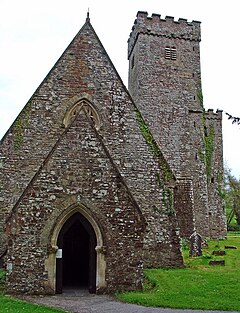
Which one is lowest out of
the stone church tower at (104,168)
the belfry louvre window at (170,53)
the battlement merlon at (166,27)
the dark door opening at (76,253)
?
the dark door opening at (76,253)

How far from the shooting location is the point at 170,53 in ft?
94.9

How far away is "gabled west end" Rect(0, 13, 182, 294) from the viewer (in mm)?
11234

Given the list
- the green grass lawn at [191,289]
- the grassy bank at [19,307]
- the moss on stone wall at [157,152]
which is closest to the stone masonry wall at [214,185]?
the moss on stone wall at [157,152]

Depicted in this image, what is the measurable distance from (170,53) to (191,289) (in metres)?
20.7

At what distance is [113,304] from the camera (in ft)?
32.7

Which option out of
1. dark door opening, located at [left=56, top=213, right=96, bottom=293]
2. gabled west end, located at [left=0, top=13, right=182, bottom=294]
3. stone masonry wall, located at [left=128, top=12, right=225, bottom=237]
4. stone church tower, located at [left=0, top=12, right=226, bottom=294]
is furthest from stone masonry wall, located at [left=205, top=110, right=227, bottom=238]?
A: dark door opening, located at [left=56, top=213, right=96, bottom=293]

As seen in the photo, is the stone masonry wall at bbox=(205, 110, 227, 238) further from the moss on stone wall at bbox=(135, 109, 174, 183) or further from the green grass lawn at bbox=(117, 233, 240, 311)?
the green grass lawn at bbox=(117, 233, 240, 311)

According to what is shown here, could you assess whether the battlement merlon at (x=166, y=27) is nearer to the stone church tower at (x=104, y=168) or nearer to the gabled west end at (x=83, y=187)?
the stone church tower at (x=104, y=168)

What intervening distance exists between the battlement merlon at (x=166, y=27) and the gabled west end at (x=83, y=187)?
40.5ft

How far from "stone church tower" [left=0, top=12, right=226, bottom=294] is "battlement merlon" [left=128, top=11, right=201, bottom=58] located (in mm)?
77

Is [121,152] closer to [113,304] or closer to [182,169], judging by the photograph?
[113,304]

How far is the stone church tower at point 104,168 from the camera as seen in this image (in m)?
11.3

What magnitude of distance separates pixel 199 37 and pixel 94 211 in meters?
21.9

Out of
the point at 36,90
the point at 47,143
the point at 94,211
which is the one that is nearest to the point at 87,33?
the point at 36,90
